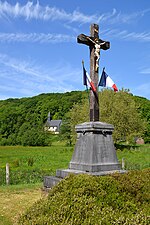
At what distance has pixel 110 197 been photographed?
4668 mm

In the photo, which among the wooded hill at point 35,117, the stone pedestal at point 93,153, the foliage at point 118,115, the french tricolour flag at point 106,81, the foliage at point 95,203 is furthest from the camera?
the wooded hill at point 35,117

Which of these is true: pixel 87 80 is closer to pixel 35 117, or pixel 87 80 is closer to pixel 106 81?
pixel 106 81

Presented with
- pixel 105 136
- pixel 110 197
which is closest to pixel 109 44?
pixel 105 136

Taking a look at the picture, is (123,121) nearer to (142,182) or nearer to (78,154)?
(78,154)

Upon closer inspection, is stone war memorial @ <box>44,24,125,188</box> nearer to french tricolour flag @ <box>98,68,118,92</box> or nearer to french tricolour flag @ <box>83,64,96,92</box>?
french tricolour flag @ <box>83,64,96,92</box>

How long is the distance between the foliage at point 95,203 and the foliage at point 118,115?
30.7 metres

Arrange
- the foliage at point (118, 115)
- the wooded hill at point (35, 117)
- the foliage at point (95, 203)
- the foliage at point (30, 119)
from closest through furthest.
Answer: the foliage at point (95, 203), the foliage at point (118, 115), the wooded hill at point (35, 117), the foliage at point (30, 119)

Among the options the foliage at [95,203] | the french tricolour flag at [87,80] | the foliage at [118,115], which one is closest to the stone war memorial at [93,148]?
the french tricolour flag at [87,80]

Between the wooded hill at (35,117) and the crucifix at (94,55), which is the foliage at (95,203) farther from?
the wooded hill at (35,117)

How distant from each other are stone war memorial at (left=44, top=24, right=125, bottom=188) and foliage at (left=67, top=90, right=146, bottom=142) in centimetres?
2693

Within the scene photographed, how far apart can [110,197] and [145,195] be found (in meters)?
0.96

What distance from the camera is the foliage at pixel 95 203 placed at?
12.2ft

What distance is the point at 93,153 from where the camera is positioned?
8227mm

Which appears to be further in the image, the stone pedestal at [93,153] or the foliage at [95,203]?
the stone pedestal at [93,153]
